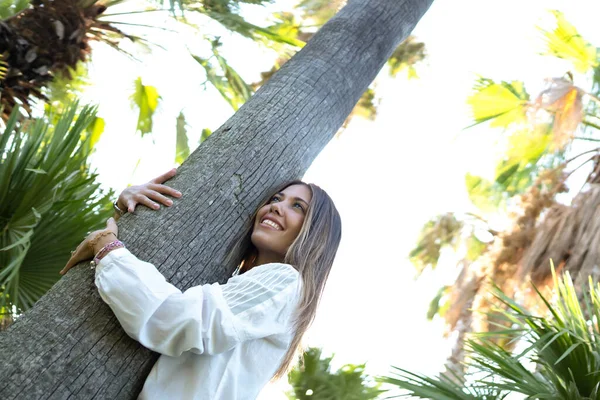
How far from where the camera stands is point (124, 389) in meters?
2.20

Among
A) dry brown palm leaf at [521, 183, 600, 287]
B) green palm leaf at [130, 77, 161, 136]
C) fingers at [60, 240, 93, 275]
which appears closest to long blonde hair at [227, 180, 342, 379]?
fingers at [60, 240, 93, 275]

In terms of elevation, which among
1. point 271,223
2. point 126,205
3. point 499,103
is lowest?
point 126,205

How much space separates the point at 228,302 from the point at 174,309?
0.19m

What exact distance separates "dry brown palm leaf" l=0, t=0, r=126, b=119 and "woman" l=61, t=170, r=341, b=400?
15.5ft

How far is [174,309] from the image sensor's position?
88.2 inches

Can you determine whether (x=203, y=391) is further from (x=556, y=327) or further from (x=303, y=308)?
(x=556, y=327)

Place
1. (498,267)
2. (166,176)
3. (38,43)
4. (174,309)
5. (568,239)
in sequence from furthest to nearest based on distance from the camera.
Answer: (498,267) < (568,239) < (38,43) < (166,176) < (174,309)

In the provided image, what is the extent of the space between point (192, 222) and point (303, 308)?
19.4 inches

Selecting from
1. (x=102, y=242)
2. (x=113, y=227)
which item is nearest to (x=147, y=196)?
(x=113, y=227)

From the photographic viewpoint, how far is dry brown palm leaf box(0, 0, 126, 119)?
22.6ft

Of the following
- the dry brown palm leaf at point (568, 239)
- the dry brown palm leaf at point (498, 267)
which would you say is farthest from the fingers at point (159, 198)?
the dry brown palm leaf at point (498, 267)

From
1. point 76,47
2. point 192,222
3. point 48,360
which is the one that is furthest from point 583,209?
point 48,360

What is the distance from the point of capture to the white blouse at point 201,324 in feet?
7.23

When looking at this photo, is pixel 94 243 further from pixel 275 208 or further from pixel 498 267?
pixel 498 267
